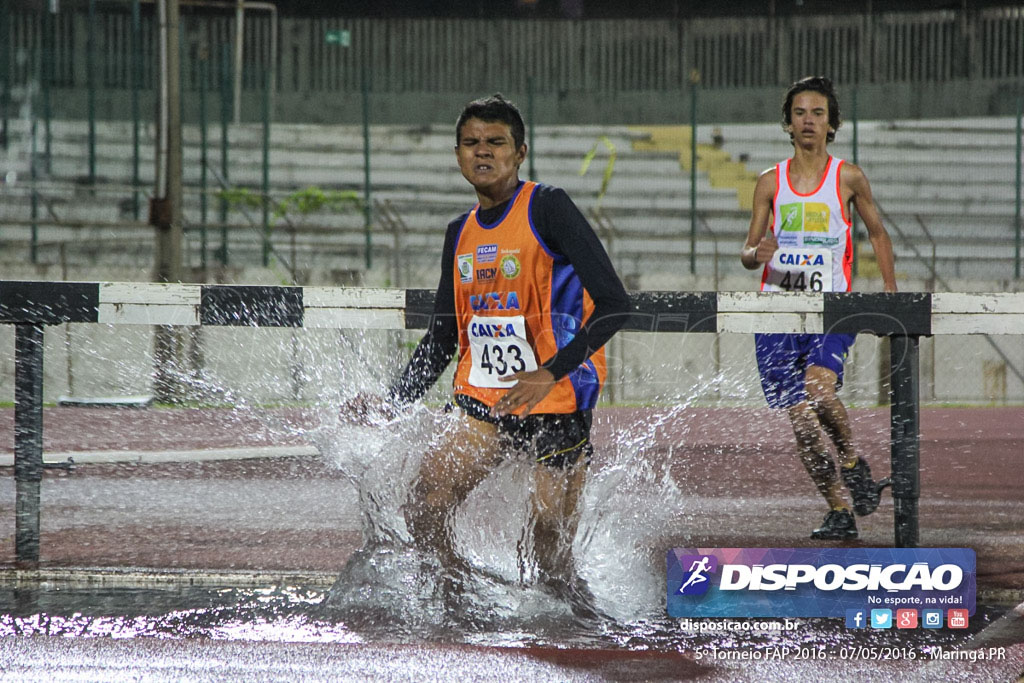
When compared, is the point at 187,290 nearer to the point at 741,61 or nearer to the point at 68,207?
the point at 68,207

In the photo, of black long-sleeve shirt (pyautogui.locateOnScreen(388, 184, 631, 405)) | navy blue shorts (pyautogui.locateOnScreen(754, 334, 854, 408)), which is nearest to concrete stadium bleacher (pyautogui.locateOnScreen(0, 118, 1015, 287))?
navy blue shorts (pyautogui.locateOnScreen(754, 334, 854, 408))

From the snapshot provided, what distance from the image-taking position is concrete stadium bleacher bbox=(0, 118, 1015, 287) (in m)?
16.3

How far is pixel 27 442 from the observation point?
425cm

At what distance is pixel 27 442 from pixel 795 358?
111 inches

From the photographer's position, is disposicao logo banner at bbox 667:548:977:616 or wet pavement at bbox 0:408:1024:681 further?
disposicao logo banner at bbox 667:548:977:616

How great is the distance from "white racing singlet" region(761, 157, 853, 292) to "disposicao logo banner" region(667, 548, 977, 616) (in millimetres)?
1991

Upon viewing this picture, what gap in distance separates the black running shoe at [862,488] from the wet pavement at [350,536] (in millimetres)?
137

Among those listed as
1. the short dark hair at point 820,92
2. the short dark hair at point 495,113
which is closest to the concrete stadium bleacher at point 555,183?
the short dark hair at point 820,92

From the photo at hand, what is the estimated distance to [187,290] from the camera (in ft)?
13.8

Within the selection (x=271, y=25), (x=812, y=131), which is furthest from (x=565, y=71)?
(x=812, y=131)

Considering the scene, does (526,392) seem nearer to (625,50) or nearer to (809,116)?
(809,116)

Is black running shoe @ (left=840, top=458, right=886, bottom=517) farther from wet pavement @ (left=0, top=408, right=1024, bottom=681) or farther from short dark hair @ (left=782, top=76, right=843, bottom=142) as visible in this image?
short dark hair @ (left=782, top=76, right=843, bottom=142)

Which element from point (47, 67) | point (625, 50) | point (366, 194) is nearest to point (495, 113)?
point (366, 194)

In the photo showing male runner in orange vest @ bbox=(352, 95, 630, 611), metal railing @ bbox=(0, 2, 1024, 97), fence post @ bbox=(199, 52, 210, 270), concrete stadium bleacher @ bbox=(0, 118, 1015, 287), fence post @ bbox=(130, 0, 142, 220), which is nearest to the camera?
male runner in orange vest @ bbox=(352, 95, 630, 611)
